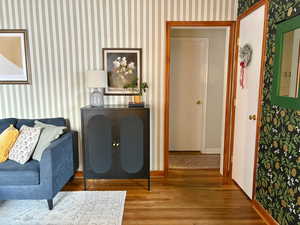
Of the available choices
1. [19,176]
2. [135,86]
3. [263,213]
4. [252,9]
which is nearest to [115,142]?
[135,86]

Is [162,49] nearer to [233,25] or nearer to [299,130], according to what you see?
[233,25]

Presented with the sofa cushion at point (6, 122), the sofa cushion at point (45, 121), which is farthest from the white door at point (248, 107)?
the sofa cushion at point (6, 122)

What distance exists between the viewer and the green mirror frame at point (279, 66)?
61.2 inches

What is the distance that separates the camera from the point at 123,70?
2734mm

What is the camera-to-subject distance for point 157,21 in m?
2.66

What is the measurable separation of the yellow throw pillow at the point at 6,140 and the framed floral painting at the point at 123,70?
1198mm

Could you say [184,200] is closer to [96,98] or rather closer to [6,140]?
[96,98]

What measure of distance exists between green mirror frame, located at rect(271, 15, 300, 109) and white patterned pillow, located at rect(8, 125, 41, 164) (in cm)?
251

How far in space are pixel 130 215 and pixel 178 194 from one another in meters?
0.69

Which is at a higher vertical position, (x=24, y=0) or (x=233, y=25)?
(x=24, y=0)

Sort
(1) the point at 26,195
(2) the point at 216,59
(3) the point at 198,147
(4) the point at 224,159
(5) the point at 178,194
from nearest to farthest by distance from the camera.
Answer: (1) the point at 26,195, (5) the point at 178,194, (4) the point at 224,159, (2) the point at 216,59, (3) the point at 198,147

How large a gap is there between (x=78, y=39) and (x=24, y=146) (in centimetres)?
149

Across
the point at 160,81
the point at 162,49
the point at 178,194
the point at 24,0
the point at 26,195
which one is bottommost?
the point at 178,194

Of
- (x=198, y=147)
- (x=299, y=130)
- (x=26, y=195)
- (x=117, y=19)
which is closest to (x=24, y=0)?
(x=117, y=19)
